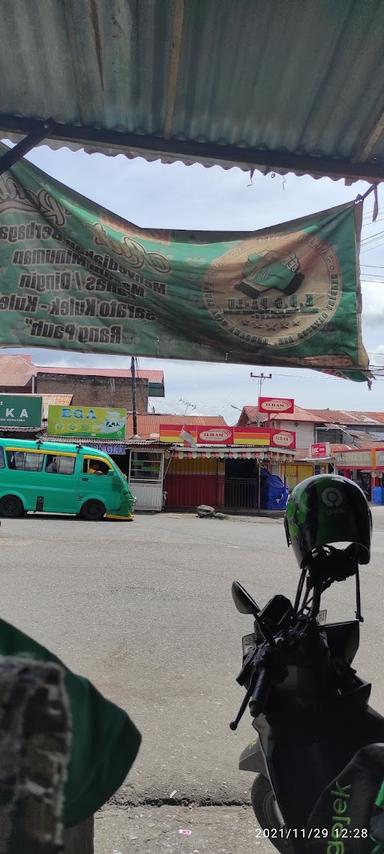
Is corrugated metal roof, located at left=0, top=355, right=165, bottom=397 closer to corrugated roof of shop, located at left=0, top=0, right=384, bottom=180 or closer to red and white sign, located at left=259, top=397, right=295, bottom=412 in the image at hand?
red and white sign, located at left=259, top=397, right=295, bottom=412

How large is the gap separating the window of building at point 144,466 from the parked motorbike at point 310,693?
930 inches

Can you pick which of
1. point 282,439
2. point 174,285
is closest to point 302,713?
point 174,285

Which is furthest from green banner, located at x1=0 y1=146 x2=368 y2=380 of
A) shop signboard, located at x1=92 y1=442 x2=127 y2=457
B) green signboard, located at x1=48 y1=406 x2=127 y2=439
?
green signboard, located at x1=48 y1=406 x2=127 y2=439

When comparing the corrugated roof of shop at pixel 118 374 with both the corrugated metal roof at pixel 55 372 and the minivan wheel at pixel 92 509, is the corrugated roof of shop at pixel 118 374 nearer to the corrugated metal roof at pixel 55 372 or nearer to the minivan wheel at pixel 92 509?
the corrugated metal roof at pixel 55 372

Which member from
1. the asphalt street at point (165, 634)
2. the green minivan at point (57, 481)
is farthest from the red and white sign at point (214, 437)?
the asphalt street at point (165, 634)

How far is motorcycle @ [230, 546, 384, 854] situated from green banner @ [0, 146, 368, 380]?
1.02 m

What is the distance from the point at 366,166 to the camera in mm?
2541

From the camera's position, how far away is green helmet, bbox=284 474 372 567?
269 cm

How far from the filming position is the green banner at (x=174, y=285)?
8.55ft

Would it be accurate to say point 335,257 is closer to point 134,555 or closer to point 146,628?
point 146,628

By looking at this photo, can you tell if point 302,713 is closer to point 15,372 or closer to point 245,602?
point 245,602

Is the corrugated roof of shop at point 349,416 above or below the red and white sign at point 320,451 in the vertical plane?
above

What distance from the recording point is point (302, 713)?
236cm

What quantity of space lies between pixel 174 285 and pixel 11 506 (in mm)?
17771
